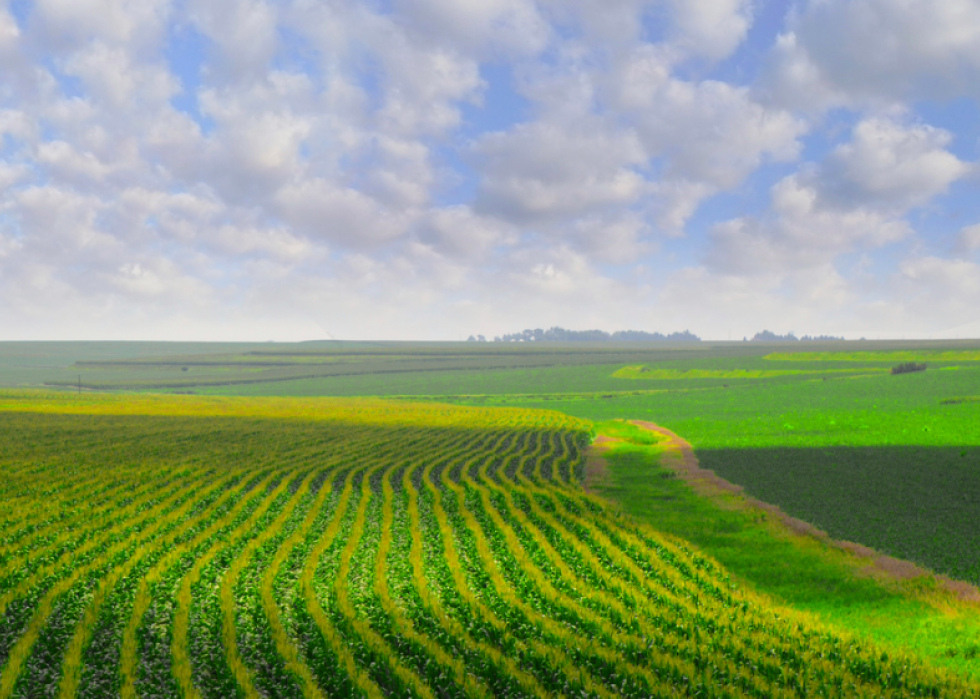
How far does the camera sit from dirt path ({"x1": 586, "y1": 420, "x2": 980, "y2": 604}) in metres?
20.7

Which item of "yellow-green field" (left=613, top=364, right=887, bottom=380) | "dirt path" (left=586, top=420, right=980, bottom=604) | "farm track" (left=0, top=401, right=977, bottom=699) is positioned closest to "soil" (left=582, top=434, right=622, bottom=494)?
"dirt path" (left=586, top=420, right=980, bottom=604)

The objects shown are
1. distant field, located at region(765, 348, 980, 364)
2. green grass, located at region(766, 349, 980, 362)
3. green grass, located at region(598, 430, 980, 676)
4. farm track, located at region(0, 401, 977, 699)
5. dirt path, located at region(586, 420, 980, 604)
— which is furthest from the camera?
green grass, located at region(766, 349, 980, 362)

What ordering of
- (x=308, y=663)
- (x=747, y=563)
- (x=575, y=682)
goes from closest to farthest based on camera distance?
(x=575, y=682)
(x=308, y=663)
(x=747, y=563)

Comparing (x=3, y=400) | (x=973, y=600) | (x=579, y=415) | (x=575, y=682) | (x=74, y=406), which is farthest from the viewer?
(x=3, y=400)

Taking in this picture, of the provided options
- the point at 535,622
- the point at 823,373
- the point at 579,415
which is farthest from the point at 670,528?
the point at 823,373

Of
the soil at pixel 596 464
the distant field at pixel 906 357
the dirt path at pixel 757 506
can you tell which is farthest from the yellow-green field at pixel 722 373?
the soil at pixel 596 464

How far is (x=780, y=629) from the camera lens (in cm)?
1630

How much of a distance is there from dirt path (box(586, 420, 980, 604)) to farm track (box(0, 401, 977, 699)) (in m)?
5.02

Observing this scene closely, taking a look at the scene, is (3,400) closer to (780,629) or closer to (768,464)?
(768,464)

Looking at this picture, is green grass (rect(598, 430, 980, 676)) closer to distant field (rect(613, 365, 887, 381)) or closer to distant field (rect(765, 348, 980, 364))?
distant field (rect(613, 365, 887, 381))

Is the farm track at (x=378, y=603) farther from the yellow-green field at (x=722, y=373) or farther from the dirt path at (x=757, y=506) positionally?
the yellow-green field at (x=722, y=373)

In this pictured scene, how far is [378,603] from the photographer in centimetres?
1781

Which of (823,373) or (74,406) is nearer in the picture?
(74,406)

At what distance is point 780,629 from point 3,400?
5028 inches
